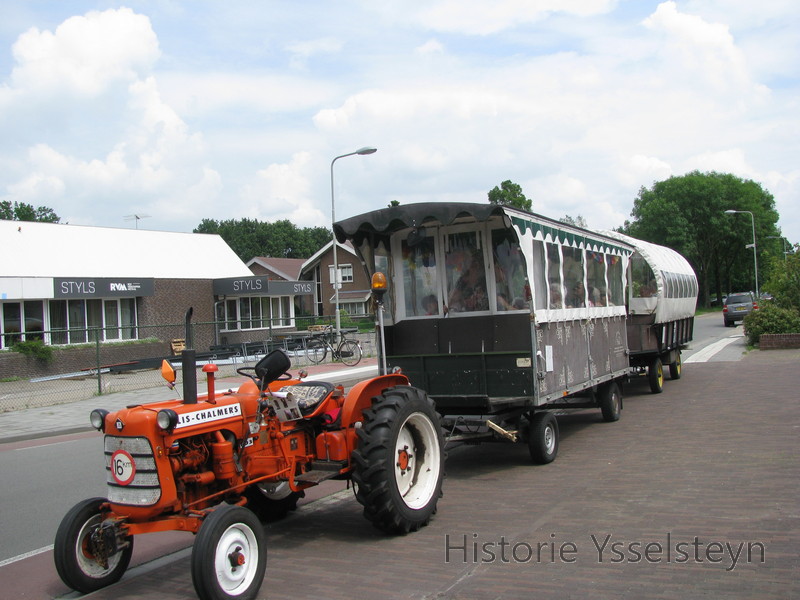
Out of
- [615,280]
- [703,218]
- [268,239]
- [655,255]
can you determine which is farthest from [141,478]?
[268,239]

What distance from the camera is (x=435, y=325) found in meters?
9.52

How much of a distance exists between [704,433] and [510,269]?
12.4 feet

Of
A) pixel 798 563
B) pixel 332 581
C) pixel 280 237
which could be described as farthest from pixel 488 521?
pixel 280 237

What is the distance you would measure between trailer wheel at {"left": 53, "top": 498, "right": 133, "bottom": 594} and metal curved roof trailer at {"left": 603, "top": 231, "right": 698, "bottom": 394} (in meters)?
10.4

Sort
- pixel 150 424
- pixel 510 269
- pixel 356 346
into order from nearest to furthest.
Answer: pixel 150 424, pixel 510 269, pixel 356 346

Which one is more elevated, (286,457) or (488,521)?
(286,457)

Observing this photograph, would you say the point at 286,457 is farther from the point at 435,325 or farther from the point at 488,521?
the point at 435,325

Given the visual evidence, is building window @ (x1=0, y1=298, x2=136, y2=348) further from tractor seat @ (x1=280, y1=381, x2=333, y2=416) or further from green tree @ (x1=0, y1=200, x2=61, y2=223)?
green tree @ (x1=0, y1=200, x2=61, y2=223)

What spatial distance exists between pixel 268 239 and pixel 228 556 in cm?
9063

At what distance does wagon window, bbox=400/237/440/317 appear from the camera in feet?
31.2

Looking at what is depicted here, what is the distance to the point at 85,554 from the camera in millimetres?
4836

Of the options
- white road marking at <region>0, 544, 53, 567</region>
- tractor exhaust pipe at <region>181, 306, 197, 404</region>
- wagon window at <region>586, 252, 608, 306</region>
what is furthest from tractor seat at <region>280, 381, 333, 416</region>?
wagon window at <region>586, 252, 608, 306</region>

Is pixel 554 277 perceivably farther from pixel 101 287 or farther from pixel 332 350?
pixel 101 287

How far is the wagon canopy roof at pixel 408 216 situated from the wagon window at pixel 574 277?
1844 mm
